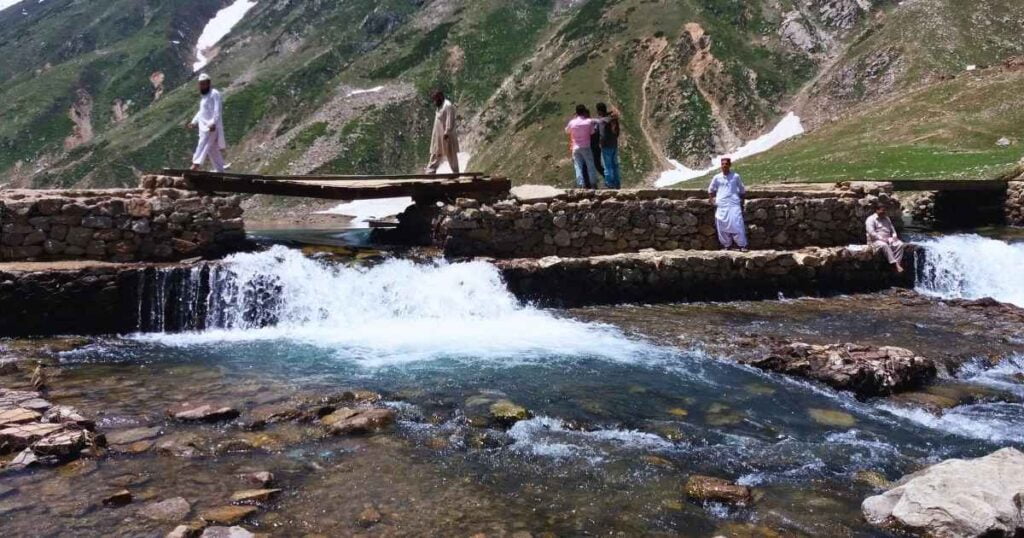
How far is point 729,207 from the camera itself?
17.6 metres

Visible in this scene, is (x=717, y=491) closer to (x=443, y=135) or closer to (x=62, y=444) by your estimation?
(x=62, y=444)

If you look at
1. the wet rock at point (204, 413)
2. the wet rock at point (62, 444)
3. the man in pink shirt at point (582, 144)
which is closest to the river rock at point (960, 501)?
the wet rock at point (204, 413)

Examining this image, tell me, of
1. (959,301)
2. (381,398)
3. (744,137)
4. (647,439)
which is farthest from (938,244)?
(744,137)

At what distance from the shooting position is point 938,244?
18969 millimetres

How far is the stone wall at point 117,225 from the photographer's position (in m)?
14.6

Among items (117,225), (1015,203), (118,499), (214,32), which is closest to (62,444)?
(118,499)

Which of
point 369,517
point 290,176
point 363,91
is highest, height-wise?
point 363,91

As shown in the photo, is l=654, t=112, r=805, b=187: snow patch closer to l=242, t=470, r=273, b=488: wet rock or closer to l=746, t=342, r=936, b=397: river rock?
l=746, t=342, r=936, b=397: river rock

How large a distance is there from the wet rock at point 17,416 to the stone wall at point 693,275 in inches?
386

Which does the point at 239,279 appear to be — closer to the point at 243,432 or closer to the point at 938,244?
the point at 243,432

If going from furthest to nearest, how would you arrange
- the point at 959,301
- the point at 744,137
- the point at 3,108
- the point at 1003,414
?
the point at 3,108
the point at 744,137
the point at 959,301
the point at 1003,414

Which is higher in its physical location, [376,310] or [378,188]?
[378,188]

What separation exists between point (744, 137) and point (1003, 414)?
→ 2659 inches

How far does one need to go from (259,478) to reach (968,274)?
1877cm
